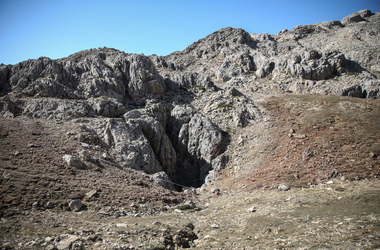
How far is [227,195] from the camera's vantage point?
25047mm

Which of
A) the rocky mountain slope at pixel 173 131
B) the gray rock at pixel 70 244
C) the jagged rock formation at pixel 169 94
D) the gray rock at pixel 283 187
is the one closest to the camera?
the gray rock at pixel 70 244

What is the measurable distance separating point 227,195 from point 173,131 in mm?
21239

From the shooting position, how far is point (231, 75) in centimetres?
6375

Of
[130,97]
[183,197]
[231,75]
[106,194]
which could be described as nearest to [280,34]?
[231,75]

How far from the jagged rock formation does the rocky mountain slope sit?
256mm

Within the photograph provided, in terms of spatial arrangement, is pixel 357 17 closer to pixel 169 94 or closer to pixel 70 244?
pixel 169 94

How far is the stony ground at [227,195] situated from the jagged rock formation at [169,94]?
3691 millimetres

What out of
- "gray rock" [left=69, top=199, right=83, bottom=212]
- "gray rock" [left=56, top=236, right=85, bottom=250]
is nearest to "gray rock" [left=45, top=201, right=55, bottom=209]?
"gray rock" [left=69, top=199, right=83, bottom=212]

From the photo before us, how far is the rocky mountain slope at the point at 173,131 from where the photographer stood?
1981 centimetres

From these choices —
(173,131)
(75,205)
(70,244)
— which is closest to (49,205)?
(75,205)

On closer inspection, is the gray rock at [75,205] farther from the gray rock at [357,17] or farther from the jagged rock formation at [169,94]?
the gray rock at [357,17]

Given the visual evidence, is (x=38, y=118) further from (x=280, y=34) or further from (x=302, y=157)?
(x=280, y=34)

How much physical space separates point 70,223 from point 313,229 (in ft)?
50.7

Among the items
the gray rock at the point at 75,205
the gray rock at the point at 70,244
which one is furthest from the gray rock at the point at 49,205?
the gray rock at the point at 70,244
